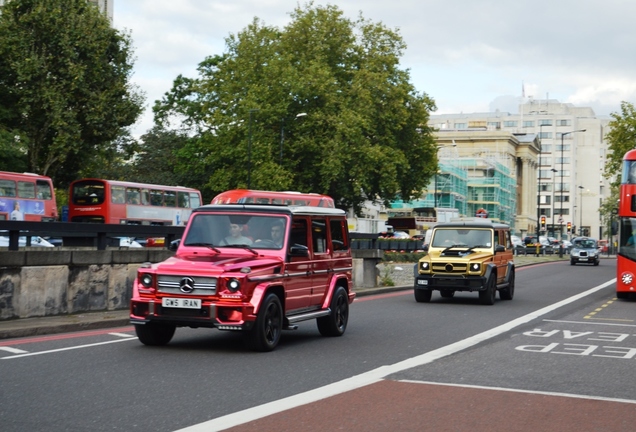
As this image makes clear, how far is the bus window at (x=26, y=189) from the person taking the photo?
1828 inches

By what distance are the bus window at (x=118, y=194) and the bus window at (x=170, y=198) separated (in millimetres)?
3123

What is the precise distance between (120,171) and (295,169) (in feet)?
77.5

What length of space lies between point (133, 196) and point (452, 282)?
3366 centimetres

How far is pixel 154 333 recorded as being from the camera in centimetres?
1285

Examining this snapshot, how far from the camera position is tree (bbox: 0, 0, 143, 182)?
161ft

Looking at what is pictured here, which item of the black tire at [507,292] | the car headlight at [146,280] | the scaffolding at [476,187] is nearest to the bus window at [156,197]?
the black tire at [507,292]

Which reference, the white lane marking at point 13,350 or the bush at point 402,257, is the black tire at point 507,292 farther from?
the bush at point 402,257

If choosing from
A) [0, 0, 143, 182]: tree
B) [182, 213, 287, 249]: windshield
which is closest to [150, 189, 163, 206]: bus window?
[0, 0, 143, 182]: tree

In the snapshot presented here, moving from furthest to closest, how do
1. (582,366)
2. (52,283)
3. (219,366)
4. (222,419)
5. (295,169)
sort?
(295,169), (52,283), (582,366), (219,366), (222,419)

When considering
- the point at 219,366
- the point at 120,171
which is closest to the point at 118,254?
the point at 219,366

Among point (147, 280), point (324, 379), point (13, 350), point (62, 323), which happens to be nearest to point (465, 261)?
point (62, 323)

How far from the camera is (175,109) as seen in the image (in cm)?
7512

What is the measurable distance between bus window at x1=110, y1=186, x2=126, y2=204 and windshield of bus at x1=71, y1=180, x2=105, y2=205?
0.51 m

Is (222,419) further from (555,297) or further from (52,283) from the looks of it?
(555,297)
